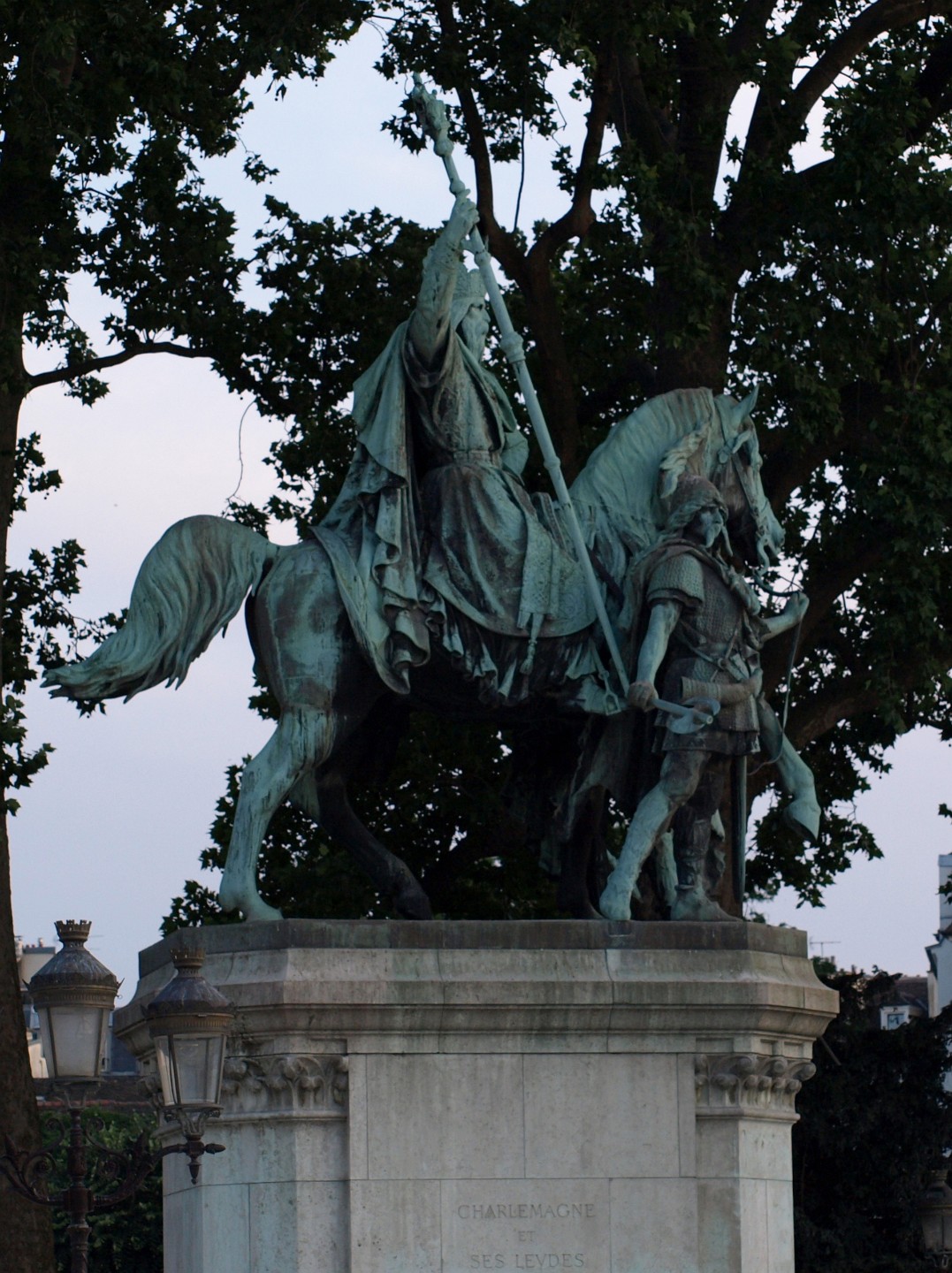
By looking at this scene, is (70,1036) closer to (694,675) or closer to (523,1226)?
(523,1226)

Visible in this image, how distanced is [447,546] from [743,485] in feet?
5.16

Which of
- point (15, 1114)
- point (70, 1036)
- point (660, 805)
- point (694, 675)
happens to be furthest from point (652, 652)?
point (15, 1114)

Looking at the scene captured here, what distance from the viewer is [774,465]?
842 inches

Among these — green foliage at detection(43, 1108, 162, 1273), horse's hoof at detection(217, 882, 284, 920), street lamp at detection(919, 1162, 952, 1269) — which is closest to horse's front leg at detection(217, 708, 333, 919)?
horse's hoof at detection(217, 882, 284, 920)

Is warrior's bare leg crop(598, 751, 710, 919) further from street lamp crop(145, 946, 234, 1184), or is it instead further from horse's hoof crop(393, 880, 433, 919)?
street lamp crop(145, 946, 234, 1184)

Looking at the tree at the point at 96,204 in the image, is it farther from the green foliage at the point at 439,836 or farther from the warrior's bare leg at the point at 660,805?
the warrior's bare leg at the point at 660,805

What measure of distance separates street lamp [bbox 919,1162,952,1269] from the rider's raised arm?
12907 mm

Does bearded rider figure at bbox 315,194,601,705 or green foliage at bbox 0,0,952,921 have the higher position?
green foliage at bbox 0,0,952,921

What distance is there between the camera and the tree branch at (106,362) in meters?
21.7

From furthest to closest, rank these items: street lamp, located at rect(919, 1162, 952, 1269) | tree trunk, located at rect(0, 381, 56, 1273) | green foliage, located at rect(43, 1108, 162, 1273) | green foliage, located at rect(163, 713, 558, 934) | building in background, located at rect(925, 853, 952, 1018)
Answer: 1. building in background, located at rect(925, 853, 952, 1018)
2. green foliage, located at rect(43, 1108, 162, 1273)
3. street lamp, located at rect(919, 1162, 952, 1269)
4. green foliage, located at rect(163, 713, 558, 934)
5. tree trunk, located at rect(0, 381, 56, 1273)

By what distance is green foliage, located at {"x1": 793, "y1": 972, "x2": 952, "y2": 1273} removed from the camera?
2347cm

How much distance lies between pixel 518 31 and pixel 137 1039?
34.4ft

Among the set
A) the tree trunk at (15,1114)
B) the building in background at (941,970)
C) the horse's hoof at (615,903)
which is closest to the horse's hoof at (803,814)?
the horse's hoof at (615,903)

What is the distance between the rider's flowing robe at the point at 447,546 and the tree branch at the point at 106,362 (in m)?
8.28
